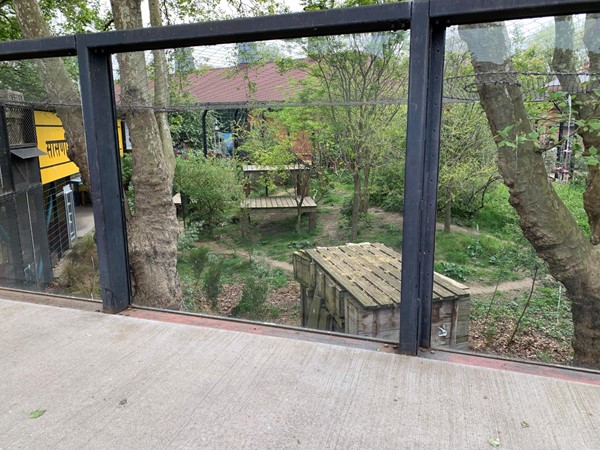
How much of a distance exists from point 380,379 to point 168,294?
14.1ft

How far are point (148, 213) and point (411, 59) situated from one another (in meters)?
4.49

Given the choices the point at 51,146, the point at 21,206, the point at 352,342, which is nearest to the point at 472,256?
the point at 352,342

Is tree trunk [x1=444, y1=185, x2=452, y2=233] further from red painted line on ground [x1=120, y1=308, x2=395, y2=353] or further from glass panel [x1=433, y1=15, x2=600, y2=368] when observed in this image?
red painted line on ground [x1=120, y1=308, x2=395, y2=353]

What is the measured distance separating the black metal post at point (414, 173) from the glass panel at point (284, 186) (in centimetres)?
123

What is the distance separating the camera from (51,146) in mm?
10125

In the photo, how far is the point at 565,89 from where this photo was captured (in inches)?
121

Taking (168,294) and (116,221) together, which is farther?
(168,294)

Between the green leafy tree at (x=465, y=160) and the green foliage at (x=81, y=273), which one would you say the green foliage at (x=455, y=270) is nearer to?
the green leafy tree at (x=465, y=160)

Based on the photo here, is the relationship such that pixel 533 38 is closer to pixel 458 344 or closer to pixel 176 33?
pixel 176 33

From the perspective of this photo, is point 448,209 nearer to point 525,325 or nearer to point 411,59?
point 525,325

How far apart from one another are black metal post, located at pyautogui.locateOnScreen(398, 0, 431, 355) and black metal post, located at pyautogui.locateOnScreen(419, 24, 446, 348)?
0.04 m

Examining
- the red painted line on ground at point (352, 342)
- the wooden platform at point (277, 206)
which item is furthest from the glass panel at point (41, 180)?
the red painted line on ground at point (352, 342)

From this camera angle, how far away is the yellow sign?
927 centimetres

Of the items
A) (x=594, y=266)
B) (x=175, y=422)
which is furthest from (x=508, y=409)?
(x=594, y=266)
